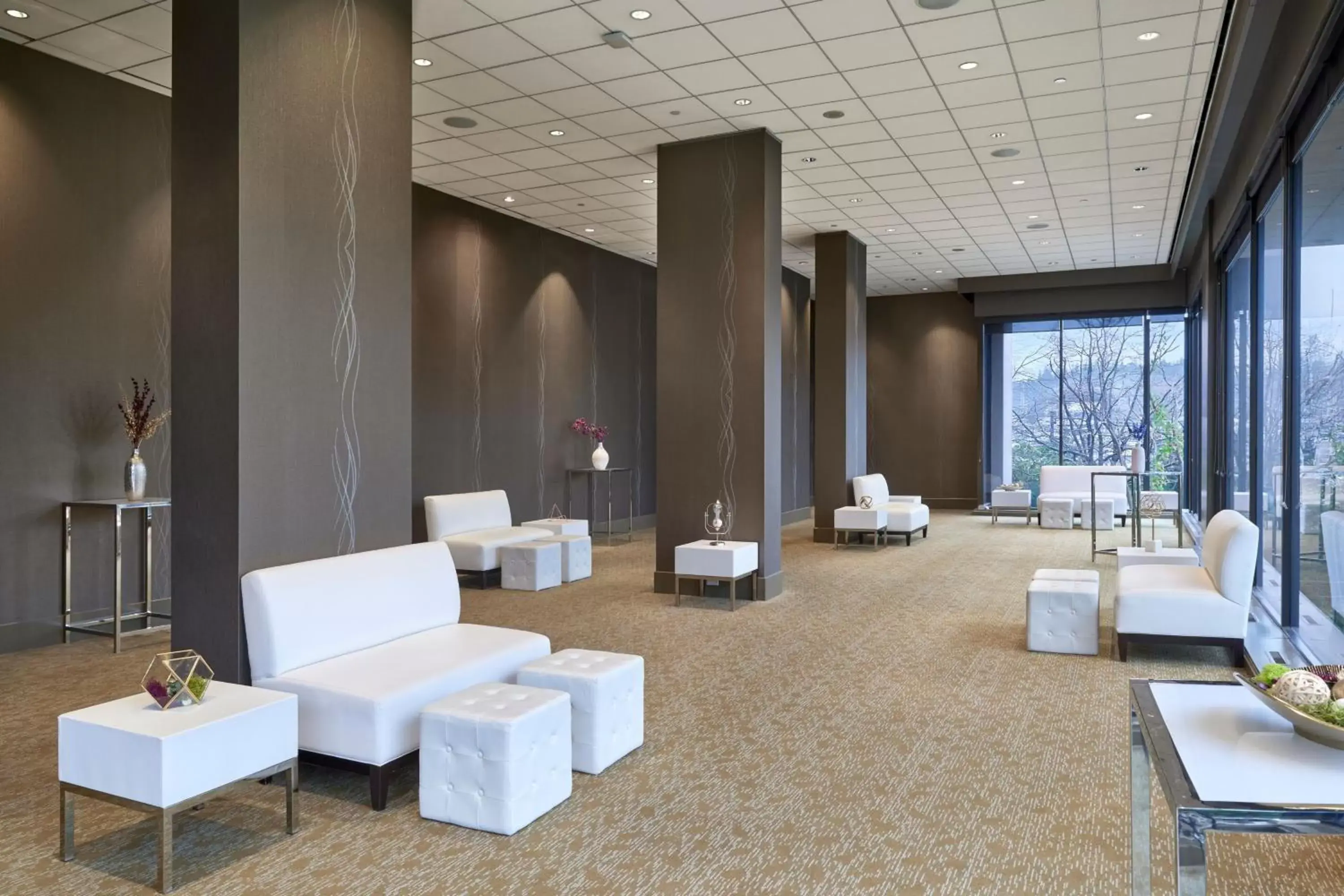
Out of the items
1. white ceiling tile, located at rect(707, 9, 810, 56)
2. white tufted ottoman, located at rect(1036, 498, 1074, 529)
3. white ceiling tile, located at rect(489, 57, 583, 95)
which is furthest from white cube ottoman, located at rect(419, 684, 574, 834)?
white tufted ottoman, located at rect(1036, 498, 1074, 529)

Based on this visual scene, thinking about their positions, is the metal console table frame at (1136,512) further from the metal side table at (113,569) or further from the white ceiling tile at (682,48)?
the metal side table at (113,569)

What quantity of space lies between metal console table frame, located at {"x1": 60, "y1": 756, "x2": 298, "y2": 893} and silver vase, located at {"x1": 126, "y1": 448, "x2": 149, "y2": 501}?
11.4ft

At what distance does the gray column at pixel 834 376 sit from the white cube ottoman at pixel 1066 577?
17.9 ft

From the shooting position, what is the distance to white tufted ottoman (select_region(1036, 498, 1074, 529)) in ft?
46.4

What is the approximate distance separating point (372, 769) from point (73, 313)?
465 cm

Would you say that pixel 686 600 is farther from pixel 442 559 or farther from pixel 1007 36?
pixel 1007 36

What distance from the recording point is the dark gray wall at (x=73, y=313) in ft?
19.7


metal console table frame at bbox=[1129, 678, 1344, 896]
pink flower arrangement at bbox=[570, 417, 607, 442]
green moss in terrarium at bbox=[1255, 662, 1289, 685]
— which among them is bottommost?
metal console table frame at bbox=[1129, 678, 1344, 896]

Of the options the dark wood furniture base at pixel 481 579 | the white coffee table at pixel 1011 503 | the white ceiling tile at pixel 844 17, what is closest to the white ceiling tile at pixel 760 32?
the white ceiling tile at pixel 844 17

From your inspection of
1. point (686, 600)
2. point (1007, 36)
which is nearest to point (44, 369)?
point (686, 600)

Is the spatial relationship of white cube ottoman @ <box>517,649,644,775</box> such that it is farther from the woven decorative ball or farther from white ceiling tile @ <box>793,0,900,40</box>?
white ceiling tile @ <box>793,0,900,40</box>

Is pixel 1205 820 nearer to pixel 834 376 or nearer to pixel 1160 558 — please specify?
pixel 1160 558

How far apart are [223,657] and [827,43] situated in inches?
207

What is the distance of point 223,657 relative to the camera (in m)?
4.00
